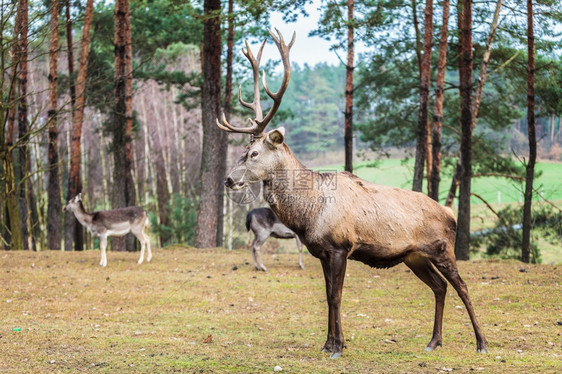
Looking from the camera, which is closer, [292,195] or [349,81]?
[292,195]

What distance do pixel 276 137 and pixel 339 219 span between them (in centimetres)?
116

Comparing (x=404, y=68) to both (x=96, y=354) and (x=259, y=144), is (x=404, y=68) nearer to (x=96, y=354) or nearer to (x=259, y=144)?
(x=259, y=144)

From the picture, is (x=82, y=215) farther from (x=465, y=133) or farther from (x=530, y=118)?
(x=530, y=118)

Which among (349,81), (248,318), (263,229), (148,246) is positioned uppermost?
(349,81)

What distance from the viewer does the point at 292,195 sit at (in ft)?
22.8

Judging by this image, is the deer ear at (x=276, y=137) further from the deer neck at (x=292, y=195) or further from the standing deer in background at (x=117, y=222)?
the standing deer in background at (x=117, y=222)

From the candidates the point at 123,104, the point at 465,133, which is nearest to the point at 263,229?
the point at 465,133

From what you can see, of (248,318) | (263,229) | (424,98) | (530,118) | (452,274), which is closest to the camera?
(452,274)

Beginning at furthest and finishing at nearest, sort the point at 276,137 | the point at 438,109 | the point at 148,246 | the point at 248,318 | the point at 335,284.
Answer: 1. the point at 438,109
2. the point at 148,246
3. the point at 248,318
4. the point at 276,137
5. the point at 335,284

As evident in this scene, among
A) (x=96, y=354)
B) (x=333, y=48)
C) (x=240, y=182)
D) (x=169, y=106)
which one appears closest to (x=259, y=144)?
(x=240, y=182)

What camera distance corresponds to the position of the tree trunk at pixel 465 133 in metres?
15.5

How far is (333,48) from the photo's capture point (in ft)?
61.4

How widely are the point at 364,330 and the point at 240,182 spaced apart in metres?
2.97

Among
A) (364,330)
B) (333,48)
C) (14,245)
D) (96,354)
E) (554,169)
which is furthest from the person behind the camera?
(554,169)
